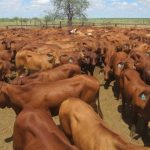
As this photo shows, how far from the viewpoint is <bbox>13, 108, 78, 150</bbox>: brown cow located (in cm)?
474

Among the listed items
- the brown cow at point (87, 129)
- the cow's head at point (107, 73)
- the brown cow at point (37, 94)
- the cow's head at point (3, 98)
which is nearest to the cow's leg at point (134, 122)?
the brown cow at point (37, 94)

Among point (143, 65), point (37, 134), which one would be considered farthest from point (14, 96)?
point (143, 65)

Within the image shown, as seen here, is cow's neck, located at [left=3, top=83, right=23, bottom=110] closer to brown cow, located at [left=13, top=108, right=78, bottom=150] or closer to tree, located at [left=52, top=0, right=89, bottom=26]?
brown cow, located at [left=13, top=108, right=78, bottom=150]

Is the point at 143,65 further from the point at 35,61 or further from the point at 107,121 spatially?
the point at 35,61

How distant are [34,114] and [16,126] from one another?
13.0 inches

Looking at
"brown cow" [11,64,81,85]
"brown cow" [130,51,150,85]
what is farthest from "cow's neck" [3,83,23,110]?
"brown cow" [130,51,150,85]

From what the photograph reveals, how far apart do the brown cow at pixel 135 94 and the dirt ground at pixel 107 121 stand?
298 mm

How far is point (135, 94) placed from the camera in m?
7.83

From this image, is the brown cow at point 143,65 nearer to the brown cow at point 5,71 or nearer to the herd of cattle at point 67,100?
the herd of cattle at point 67,100

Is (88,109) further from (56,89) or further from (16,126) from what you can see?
(56,89)

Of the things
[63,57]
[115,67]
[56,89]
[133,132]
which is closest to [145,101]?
[133,132]

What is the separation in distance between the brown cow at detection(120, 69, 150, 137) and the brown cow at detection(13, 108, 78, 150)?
234cm

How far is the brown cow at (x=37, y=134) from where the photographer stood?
15.6 feet

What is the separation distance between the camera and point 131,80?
850 centimetres
